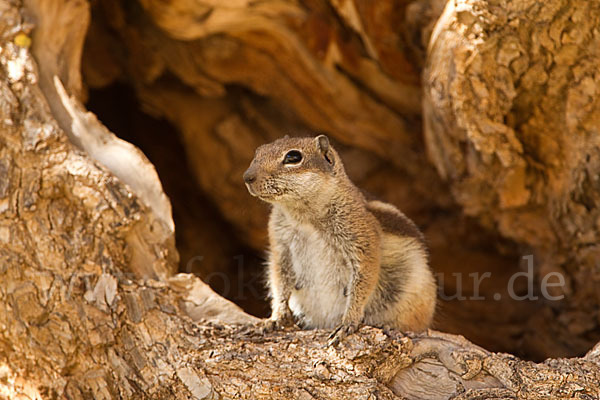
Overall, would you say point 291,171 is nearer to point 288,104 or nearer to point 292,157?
point 292,157

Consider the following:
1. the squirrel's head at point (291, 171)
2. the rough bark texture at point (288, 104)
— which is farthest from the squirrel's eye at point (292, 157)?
the rough bark texture at point (288, 104)

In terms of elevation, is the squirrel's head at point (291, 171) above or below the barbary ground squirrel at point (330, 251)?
above

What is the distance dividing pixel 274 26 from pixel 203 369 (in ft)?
10.9

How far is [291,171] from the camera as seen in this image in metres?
3.90

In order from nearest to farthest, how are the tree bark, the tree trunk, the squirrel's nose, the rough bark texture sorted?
the tree trunk < the squirrel's nose < the tree bark < the rough bark texture

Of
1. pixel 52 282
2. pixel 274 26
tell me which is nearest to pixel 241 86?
pixel 274 26

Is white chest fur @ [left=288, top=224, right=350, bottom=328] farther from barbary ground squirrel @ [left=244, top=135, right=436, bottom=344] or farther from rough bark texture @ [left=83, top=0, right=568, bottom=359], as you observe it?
rough bark texture @ [left=83, top=0, right=568, bottom=359]

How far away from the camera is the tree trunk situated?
3529mm

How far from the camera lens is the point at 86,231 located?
153 inches

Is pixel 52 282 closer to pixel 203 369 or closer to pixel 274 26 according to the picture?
pixel 203 369

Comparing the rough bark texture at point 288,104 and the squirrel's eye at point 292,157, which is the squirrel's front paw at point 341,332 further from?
the rough bark texture at point 288,104

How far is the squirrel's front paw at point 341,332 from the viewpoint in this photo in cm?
355

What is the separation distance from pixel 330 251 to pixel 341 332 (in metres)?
0.59

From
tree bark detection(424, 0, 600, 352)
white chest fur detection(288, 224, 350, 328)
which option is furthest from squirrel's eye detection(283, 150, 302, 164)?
tree bark detection(424, 0, 600, 352)
